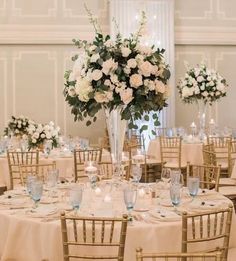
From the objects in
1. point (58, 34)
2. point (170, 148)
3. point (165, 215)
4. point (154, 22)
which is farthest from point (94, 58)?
point (154, 22)

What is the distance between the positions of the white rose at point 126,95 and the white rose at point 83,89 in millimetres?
236

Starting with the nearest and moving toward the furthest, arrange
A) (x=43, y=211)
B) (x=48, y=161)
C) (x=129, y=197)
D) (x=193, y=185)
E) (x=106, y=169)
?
(x=129, y=197)
(x=43, y=211)
(x=193, y=185)
(x=106, y=169)
(x=48, y=161)

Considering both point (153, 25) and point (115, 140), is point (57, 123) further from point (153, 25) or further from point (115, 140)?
point (115, 140)

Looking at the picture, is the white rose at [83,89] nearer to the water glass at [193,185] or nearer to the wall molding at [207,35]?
the water glass at [193,185]

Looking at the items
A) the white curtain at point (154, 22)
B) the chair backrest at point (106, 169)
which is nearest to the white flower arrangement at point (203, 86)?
the white curtain at point (154, 22)

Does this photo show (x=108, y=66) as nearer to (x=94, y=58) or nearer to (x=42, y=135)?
(x=94, y=58)

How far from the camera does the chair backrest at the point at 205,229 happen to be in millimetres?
3305

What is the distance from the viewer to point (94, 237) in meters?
3.39

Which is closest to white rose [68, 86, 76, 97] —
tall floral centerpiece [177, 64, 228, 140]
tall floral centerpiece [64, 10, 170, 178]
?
tall floral centerpiece [64, 10, 170, 178]

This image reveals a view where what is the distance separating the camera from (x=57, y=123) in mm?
10859

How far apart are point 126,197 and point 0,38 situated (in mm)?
7559

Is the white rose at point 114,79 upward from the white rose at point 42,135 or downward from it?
upward

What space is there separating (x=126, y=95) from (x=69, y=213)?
0.97 meters

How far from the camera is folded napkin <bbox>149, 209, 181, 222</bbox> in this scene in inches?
143
